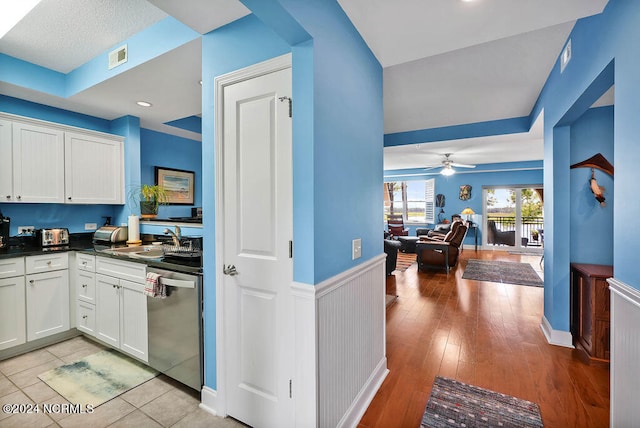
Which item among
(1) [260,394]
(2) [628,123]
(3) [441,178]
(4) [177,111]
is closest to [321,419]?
(1) [260,394]

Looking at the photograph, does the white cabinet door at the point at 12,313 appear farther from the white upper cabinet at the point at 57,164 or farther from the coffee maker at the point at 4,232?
the white upper cabinet at the point at 57,164

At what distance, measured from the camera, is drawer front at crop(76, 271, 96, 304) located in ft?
8.87

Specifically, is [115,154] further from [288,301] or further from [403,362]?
[403,362]

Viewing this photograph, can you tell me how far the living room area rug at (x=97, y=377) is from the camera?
2006 mm

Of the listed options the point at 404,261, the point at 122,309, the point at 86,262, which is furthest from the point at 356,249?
the point at 404,261

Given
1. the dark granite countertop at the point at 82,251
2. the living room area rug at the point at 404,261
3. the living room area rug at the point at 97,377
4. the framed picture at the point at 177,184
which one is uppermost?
the framed picture at the point at 177,184

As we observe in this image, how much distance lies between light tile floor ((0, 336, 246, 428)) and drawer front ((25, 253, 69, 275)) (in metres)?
0.80

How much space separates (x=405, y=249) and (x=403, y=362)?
5.94m

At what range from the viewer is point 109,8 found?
201 centimetres

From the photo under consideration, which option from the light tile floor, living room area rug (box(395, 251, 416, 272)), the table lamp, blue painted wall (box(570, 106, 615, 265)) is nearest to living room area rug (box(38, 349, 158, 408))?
the light tile floor

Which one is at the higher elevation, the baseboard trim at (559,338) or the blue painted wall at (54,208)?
the blue painted wall at (54,208)

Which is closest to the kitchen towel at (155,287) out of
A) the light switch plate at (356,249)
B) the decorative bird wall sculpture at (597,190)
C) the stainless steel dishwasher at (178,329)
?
the stainless steel dishwasher at (178,329)

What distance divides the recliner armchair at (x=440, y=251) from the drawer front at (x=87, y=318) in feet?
17.9

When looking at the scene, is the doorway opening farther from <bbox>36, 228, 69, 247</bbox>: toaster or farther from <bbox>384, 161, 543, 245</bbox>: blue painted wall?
<bbox>36, 228, 69, 247</bbox>: toaster
